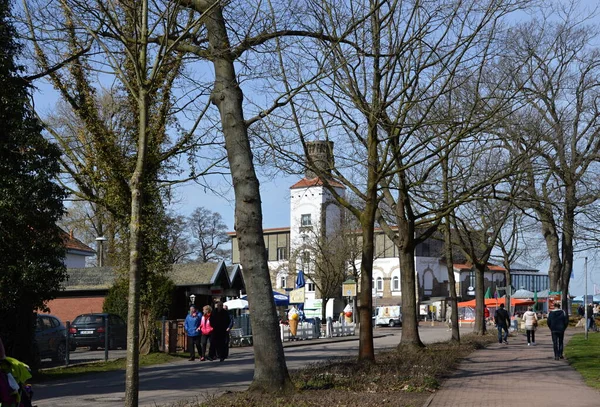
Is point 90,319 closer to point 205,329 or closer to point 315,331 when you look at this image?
point 205,329

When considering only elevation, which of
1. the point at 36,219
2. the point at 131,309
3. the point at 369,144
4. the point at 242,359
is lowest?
the point at 242,359

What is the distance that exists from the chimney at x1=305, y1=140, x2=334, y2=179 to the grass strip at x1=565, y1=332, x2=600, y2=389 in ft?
25.1

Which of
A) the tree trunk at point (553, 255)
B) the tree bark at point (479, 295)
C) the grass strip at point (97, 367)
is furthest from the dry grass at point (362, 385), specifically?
the tree trunk at point (553, 255)

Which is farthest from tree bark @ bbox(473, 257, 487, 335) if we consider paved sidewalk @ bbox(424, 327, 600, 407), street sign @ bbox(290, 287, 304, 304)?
paved sidewalk @ bbox(424, 327, 600, 407)

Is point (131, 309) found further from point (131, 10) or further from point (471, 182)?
point (471, 182)

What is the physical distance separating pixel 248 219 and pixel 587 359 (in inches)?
614

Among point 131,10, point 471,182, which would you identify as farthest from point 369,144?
point 131,10

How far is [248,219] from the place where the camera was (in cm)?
1319

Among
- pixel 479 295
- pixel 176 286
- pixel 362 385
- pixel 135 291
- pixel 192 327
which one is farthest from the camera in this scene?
pixel 176 286

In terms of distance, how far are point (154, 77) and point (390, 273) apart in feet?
301

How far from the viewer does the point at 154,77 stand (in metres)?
10.7

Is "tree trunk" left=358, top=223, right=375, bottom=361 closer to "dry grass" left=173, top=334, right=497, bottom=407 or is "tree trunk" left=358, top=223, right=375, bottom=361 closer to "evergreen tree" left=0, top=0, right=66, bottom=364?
"dry grass" left=173, top=334, right=497, bottom=407

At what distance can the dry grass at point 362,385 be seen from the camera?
12.2 metres

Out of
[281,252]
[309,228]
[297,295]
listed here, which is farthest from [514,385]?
[281,252]
